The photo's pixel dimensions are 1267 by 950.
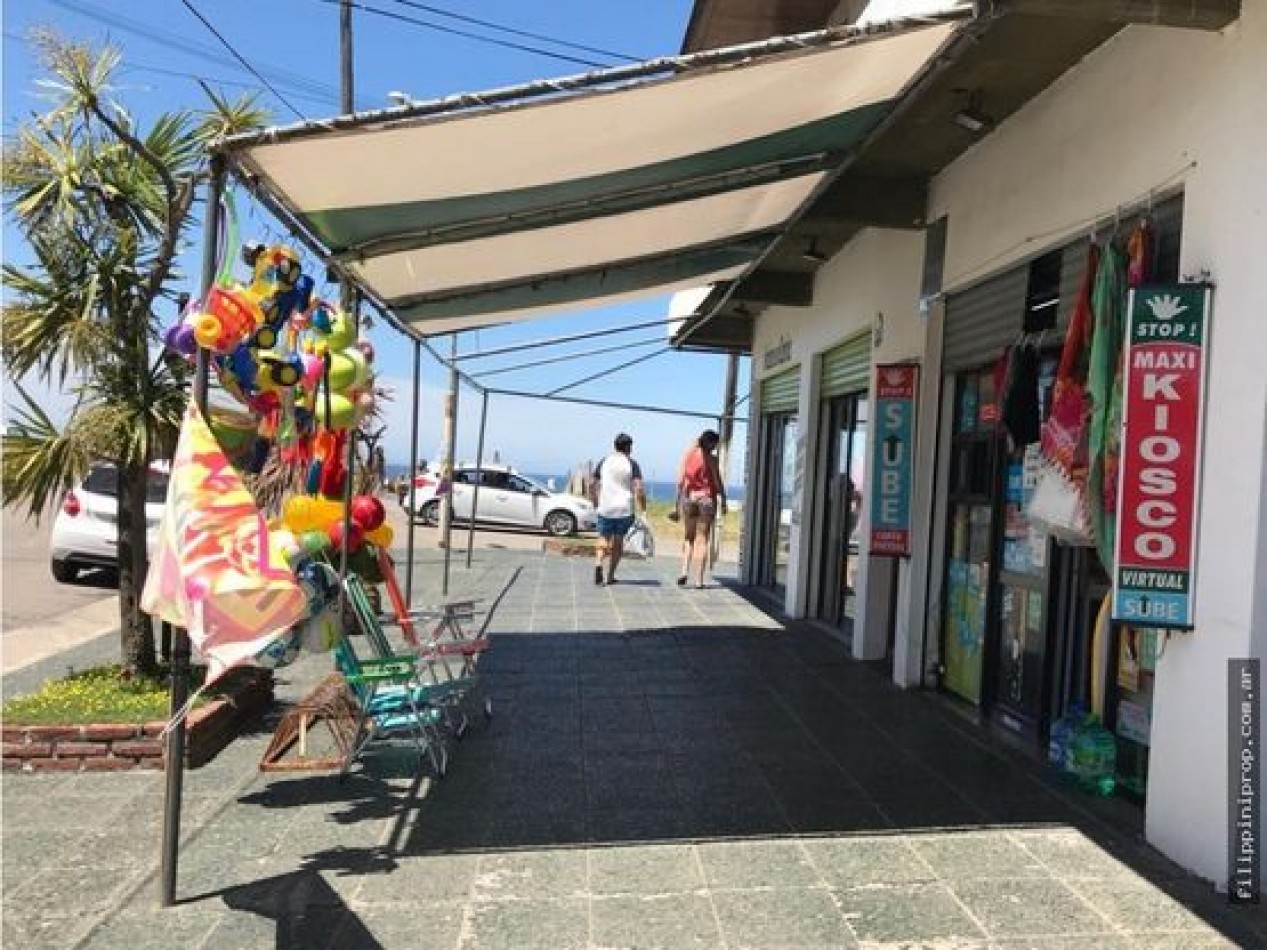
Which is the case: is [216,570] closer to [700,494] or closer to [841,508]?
[841,508]

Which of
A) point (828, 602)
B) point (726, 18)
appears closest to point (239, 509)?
point (726, 18)

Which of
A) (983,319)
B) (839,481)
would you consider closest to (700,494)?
(839,481)

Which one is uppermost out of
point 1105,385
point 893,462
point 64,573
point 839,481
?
point 1105,385

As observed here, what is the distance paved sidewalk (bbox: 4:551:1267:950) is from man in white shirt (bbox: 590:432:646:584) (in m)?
6.14

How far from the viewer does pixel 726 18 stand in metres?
8.02

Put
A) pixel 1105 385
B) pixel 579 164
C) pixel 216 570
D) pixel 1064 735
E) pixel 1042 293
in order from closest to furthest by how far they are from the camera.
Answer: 1. pixel 216 570
2. pixel 1105 385
3. pixel 579 164
4. pixel 1064 735
5. pixel 1042 293

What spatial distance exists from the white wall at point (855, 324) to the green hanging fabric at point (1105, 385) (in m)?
2.64

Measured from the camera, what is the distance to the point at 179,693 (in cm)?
370

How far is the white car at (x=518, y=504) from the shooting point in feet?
77.6

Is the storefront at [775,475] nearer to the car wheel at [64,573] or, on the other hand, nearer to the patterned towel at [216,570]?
the car wheel at [64,573]

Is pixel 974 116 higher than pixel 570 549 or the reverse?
higher

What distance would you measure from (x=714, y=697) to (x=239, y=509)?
12.7ft

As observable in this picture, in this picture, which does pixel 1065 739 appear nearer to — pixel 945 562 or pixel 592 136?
pixel 945 562

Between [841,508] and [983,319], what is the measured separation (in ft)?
11.5
